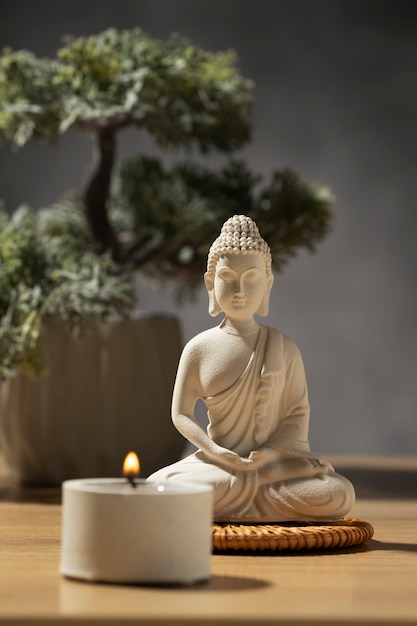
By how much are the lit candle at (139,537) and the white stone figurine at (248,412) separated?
27 cm

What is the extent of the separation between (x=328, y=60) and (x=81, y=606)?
2.40 metres

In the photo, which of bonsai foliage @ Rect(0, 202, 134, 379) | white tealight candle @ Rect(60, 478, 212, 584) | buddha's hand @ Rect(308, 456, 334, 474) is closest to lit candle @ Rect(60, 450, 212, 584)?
white tealight candle @ Rect(60, 478, 212, 584)

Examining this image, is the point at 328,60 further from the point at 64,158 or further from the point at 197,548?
the point at 197,548

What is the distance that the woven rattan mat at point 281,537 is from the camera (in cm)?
140

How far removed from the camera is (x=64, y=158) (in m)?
3.28

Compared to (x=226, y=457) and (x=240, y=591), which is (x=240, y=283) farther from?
(x=240, y=591)

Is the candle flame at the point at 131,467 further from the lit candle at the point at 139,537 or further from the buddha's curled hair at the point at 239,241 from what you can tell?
the buddha's curled hair at the point at 239,241

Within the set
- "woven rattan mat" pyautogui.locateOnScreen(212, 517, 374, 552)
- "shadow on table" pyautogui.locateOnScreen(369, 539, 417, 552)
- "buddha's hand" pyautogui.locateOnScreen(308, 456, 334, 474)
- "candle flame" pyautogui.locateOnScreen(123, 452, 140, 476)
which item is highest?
"buddha's hand" pyautogui.locateOnScreen(308, 456, 334, 474)

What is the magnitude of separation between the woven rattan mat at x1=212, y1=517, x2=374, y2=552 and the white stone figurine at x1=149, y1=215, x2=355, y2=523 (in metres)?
0.04

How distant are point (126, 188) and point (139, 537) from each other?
1.57m

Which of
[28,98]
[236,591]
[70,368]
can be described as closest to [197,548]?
[236,591]

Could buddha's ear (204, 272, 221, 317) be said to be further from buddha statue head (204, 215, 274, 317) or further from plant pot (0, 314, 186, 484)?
plant pot (0, 314, 186, 484)

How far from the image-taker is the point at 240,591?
1.16 metres

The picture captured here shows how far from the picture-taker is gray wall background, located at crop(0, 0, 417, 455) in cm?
317
